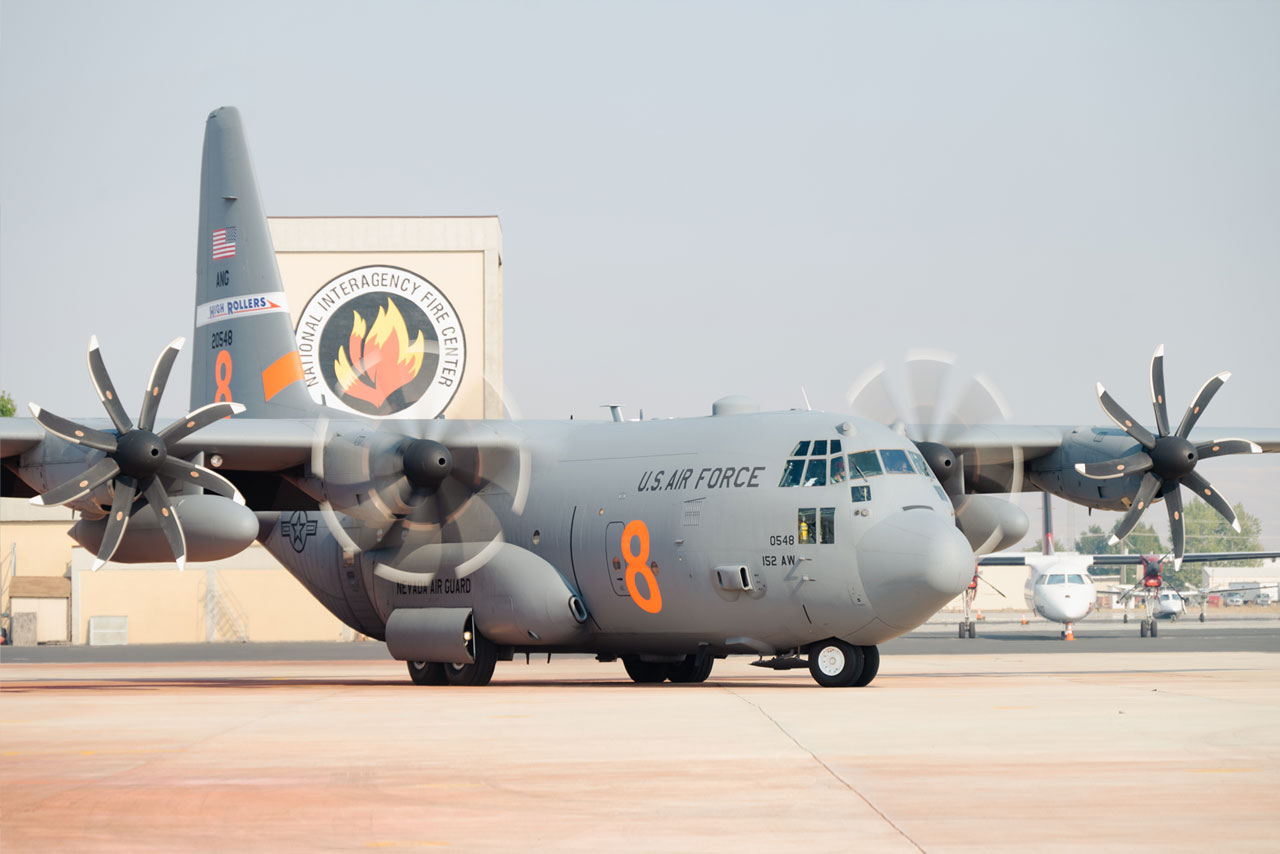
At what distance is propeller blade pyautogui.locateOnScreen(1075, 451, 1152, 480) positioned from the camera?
82.8ft

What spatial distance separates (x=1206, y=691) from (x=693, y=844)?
539 inches

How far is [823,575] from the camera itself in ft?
69.0

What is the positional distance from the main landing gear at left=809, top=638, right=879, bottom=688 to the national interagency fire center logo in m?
37.9

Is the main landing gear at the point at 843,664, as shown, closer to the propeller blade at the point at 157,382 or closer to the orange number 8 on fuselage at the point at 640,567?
the orange number 8 on fuselage at the point at 640,567

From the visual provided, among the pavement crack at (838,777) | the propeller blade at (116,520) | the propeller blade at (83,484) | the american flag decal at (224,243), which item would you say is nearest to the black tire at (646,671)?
the pavement crack at (838,777)

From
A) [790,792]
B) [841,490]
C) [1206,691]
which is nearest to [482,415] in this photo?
[841,490]


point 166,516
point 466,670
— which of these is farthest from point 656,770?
point 466,670

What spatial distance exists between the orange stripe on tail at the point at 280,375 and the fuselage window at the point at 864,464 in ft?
40.1

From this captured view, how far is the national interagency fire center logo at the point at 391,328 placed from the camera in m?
58.4

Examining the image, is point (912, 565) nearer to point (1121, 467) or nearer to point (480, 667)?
point (1121, 467)

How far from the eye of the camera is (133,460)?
21.9m

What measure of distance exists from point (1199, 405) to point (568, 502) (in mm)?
11234

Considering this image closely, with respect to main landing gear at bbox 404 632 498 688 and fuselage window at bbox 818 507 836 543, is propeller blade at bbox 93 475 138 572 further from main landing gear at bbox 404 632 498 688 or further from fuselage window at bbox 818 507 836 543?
fuselage window at bbox 818 507 836 543

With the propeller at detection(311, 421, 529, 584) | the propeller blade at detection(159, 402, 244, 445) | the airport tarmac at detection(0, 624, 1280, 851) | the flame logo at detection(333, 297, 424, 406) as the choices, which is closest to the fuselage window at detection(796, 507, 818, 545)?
the airport tarmac at detection(0, 624, 1280, 851)
